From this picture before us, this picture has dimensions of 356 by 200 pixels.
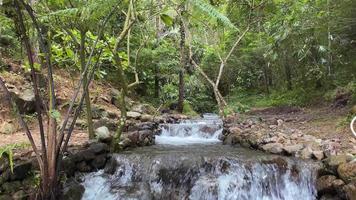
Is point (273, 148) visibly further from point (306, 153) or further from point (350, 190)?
point (350, 190)

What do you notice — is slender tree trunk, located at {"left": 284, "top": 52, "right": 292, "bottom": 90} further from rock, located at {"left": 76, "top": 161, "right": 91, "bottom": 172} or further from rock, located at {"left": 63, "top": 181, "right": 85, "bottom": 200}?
rock, located at {"left": 63, "top": 181, "right": 85, "bottom": 200}

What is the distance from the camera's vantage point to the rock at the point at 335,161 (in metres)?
5.27

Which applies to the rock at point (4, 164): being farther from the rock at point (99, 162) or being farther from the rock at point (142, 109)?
the rock at point (142, 109)

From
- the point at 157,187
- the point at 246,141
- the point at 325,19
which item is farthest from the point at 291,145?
the point at 325,19

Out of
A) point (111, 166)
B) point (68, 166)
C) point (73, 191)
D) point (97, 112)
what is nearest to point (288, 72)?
point (97, 112)

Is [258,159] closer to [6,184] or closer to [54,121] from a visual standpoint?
[54,121]

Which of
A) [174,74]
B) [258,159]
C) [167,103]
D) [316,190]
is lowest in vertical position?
[316,190]

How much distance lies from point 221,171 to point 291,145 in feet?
5.26

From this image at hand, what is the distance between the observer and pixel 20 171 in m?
4.90

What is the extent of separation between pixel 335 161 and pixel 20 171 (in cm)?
452

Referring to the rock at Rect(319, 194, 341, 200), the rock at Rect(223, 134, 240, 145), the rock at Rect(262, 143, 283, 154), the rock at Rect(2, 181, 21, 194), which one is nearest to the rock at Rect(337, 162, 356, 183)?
the rock at Rect(319, 194, 341, 200)

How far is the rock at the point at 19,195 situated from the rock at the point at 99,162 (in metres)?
1.61

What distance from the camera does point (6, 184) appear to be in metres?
4.81

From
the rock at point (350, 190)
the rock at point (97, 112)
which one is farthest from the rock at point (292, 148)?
the rock at point (97, 112)
